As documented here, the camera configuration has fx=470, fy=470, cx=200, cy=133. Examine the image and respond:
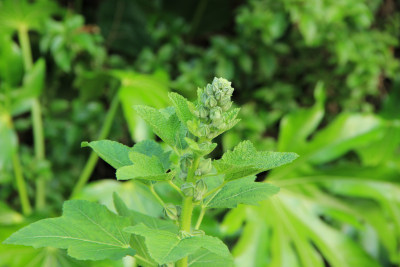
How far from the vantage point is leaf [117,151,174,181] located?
0.89ft

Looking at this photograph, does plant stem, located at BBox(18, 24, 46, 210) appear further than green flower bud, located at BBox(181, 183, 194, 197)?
Yes

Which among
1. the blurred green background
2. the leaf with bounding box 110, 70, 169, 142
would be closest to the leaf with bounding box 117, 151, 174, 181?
the blurred green background

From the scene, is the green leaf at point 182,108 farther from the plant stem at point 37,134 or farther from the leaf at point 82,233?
the plant stem at point 37,134

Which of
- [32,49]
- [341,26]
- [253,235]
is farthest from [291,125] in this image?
[32,49]

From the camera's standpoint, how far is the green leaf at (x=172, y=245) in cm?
26

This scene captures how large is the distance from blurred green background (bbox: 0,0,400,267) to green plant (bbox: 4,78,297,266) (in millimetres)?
644

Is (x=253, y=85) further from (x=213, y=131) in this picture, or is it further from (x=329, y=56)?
(x=213, y=131)

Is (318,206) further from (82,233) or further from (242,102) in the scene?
(82,233)

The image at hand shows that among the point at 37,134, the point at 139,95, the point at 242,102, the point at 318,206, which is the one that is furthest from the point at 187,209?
the point at 242,102

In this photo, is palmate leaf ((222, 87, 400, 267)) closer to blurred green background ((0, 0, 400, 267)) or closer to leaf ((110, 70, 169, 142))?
blurred green background ((0, 0, 400, 267))

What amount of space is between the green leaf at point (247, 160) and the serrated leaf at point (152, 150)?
5 cm

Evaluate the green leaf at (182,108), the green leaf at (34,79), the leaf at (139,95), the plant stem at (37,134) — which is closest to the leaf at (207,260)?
the green leaf at (182,108)

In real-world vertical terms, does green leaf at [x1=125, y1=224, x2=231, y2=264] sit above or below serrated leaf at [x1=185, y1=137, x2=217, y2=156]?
below

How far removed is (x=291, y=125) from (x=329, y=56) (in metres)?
→ 0.59
